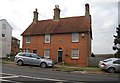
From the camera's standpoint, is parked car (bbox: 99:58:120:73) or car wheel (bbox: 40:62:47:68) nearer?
parked car (bbox: 99:58:120:73)

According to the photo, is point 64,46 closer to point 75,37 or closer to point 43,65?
point 75,37

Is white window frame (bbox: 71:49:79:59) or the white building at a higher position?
the white building

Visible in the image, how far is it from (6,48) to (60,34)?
89.9ft

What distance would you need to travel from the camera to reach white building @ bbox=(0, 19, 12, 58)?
63.9m

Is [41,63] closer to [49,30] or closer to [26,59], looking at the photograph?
[26,59]

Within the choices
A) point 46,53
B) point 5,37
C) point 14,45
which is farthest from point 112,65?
point 14,45

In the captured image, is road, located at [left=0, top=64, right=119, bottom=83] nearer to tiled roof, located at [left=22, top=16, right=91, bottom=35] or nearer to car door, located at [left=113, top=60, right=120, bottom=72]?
car door, located at [left=113, top=60, right=120, bottom=72]

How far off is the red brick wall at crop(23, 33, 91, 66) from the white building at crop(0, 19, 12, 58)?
19.8 metres

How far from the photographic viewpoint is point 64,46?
4150cm

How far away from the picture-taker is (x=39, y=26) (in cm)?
4684

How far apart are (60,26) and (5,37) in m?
25.8

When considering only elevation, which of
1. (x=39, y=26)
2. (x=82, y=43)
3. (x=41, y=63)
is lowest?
(x=41, y=63)

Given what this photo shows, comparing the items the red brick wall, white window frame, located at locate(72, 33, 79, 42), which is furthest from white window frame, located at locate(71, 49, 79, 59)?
white window frame, located at locate(72, 33, 79, 42)

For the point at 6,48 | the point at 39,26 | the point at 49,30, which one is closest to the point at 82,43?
the point at 49,30
